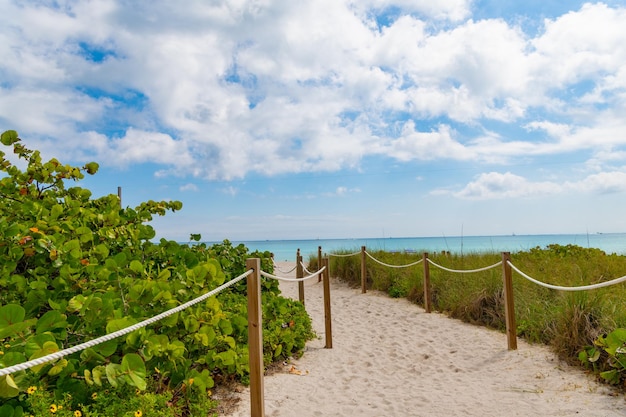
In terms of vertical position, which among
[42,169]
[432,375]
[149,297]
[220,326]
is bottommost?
[432,375]

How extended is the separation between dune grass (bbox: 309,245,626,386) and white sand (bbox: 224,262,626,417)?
323mm

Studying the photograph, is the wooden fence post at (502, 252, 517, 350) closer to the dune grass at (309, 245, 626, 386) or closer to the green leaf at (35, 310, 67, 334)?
the dune grass at (309, 245, 626, 386)

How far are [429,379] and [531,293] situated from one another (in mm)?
2955

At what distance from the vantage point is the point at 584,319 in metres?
5.10

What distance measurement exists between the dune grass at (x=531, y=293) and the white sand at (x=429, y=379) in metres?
0.32

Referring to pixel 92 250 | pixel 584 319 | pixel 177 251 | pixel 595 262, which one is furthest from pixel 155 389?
pixel 595 262

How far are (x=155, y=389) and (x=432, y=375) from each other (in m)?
3.22

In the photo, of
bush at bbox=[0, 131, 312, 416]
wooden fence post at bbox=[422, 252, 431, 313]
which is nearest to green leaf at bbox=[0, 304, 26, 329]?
bush at bbox=[0, 131, 312, 416]

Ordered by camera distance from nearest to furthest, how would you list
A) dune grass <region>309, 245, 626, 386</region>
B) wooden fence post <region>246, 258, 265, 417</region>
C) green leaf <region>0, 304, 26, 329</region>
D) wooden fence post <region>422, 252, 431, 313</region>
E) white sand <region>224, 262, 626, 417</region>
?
green leaf <region>0, 304, 26, 329</region>, wooden fence post <region>246, 258, 265, 417</region>, white sand <region>224, 262, 626, 417</region>, dune grass <region>309, 245, 626, 386</region>, wooden fence post <region>422, 252, 431, 313</region>

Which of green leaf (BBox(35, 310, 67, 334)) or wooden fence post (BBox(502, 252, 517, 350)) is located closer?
green leaf (BBox(35, 310, 67, 334))

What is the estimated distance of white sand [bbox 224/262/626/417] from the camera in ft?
13.9

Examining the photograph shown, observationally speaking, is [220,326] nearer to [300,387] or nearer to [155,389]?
[155,389]

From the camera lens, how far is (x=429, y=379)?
525 centimetres

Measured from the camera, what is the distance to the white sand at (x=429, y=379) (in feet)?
13.9
